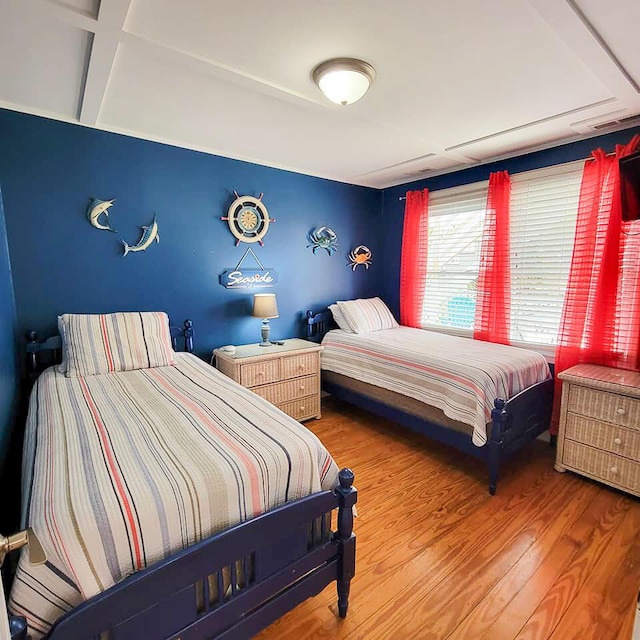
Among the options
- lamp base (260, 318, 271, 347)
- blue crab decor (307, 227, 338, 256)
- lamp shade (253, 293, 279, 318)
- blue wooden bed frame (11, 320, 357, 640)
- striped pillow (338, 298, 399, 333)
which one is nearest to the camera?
blue wooden bed frame (11, 320, 357, 640)

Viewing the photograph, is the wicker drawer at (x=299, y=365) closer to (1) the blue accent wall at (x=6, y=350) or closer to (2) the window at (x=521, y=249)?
(2) the window at (x=521, y=249)

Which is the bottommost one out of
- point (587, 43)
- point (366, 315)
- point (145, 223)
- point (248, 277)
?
point (366, 315)

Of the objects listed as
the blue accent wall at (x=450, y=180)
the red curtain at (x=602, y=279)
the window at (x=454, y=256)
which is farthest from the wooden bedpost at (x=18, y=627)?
the blue accent wall at (x=450, y=180)

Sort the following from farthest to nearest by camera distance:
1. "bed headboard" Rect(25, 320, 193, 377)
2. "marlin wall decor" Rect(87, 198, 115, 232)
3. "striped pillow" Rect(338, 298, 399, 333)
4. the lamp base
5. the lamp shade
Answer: "striped pillow" Rect(338, 298, 399, 333) → the lamp base → the lamp shade → "marlin wall decor" Rect(87, 198, 115, 232) → "bed headboard" Rect(25, 320, 193, 377)

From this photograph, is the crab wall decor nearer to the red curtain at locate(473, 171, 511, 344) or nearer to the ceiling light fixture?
the red curtain at locate(473, 171, 511, 344)

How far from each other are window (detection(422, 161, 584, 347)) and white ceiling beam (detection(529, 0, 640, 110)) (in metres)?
0.83

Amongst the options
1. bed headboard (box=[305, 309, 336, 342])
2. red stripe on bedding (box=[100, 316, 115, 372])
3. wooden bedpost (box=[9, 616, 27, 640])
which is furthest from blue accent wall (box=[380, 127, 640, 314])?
wooden bedpost (box=[9, 616, 27, 640])

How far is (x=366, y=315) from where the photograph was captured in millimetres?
3582

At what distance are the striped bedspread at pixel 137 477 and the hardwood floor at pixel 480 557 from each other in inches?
21.2

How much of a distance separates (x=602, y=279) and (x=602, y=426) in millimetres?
956

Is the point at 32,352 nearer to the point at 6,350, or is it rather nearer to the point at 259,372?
the point at 6,350

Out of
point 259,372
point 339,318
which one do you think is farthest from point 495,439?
point 339,318

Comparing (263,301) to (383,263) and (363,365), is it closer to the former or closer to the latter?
(363,365)

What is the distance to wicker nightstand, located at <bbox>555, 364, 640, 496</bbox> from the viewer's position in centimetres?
205
